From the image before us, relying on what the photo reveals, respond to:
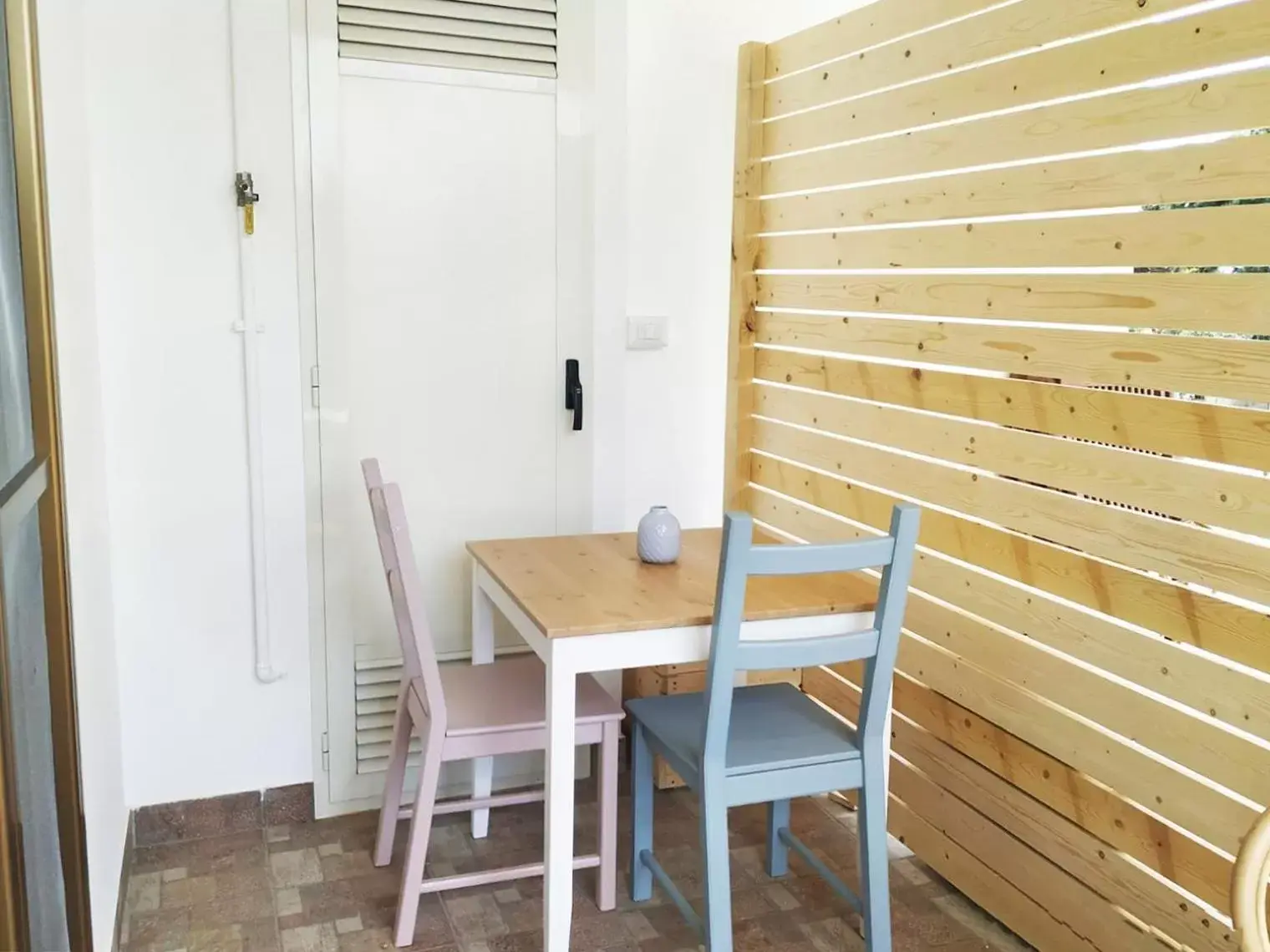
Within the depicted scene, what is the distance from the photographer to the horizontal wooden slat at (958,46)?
1.98 m

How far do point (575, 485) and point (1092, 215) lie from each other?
1.47 metres

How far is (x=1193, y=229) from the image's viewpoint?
1.81 meters

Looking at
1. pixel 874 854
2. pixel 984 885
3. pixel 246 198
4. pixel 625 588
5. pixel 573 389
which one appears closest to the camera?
pixel 874 854

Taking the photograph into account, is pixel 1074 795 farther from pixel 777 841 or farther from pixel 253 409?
pixel 253 409

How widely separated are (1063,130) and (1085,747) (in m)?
1.13

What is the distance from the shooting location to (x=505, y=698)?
2.43m

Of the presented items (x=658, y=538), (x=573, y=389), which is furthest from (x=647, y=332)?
(x=658, y=538)

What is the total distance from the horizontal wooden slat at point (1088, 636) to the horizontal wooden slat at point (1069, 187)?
65cm

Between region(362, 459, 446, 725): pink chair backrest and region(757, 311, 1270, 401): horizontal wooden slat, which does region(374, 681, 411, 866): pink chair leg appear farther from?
region(757, 311, 1270, 401): horizontal wooden slat

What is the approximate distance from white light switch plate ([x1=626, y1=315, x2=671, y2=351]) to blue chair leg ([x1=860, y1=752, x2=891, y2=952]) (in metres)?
1.33

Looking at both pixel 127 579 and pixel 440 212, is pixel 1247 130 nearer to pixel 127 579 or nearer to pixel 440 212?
pixel 440 212

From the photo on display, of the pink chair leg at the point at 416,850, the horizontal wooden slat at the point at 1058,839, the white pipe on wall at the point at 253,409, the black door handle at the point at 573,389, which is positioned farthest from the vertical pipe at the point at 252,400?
the horizontal wooden slat at the point at 1058,839

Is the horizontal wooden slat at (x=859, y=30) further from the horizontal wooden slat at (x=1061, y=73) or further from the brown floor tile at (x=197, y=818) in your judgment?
the brown floor tile at (x=197, y=818)

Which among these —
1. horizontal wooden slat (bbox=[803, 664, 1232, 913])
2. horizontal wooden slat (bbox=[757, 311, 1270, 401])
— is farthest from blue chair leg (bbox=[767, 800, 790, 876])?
horizontal wooden slat (bbox=[757, 311, 1270, 401])
